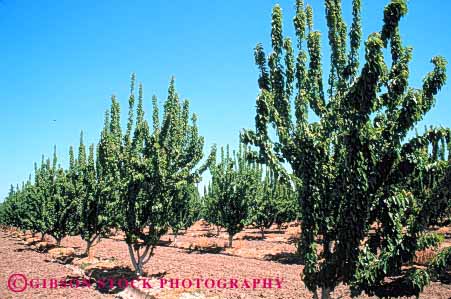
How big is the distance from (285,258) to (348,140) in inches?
786

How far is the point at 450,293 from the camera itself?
14.2 metres

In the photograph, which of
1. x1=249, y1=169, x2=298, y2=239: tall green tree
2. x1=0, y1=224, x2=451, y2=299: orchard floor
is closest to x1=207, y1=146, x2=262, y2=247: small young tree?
x1=0, y1=224, x2=451, y2=299: orchard floor

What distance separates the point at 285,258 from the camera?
24750 mm

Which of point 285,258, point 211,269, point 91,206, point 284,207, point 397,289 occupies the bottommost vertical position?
point 285,258

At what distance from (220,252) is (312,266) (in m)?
22.2

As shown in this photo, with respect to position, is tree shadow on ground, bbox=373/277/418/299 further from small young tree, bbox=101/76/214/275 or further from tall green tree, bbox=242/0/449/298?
small young tree, bbox=101/76/214/275

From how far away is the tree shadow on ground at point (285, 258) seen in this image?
2333 cm

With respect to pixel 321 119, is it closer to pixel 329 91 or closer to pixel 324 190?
pixel 329 91

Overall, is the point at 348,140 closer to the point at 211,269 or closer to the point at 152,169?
the point at 152,169

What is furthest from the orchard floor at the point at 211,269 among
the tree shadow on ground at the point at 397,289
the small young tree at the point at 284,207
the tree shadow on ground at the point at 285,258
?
the small young tree at the point at 284,207

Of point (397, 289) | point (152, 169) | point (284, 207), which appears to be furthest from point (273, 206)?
point (397, 289)

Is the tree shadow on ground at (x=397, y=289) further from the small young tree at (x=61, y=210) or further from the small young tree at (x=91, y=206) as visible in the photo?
the small young tree at (x=61, y=210)

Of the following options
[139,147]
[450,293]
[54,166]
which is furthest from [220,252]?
[54,166]

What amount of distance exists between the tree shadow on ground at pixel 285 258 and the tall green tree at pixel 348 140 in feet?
51.9
